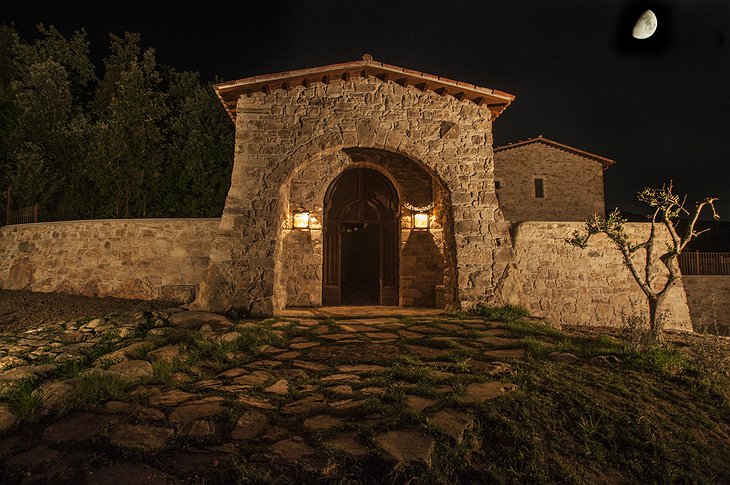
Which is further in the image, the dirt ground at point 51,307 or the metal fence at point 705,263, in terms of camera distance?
the metal fence at point 705,263

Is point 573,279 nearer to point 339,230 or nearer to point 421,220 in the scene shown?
point 421,220

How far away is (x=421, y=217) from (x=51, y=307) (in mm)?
8386

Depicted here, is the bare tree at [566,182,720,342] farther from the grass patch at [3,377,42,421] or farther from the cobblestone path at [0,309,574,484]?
the grass patch at [3,377,42,421]

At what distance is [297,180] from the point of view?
10.4 metres

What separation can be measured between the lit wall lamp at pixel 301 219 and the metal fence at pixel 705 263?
1496cm

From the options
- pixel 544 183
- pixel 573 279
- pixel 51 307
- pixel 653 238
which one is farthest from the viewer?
pixel 544 183

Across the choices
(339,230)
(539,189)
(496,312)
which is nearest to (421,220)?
(339,230)

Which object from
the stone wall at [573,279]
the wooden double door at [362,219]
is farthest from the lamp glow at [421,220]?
the stone wall at [573,279]

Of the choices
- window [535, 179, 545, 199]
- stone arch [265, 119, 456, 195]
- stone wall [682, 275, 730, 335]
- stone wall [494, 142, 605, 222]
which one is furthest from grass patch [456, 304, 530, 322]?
stone wall [682, 275, 730, 335]

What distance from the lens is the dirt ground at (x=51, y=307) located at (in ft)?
23.3

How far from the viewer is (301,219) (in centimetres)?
1020

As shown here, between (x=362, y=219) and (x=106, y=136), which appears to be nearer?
(x=362, y=219)

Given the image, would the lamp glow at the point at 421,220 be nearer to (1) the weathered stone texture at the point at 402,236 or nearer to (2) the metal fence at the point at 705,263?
(1) the weathered stone texture at the point at 402,236

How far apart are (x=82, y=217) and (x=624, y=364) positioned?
53.5 feet
